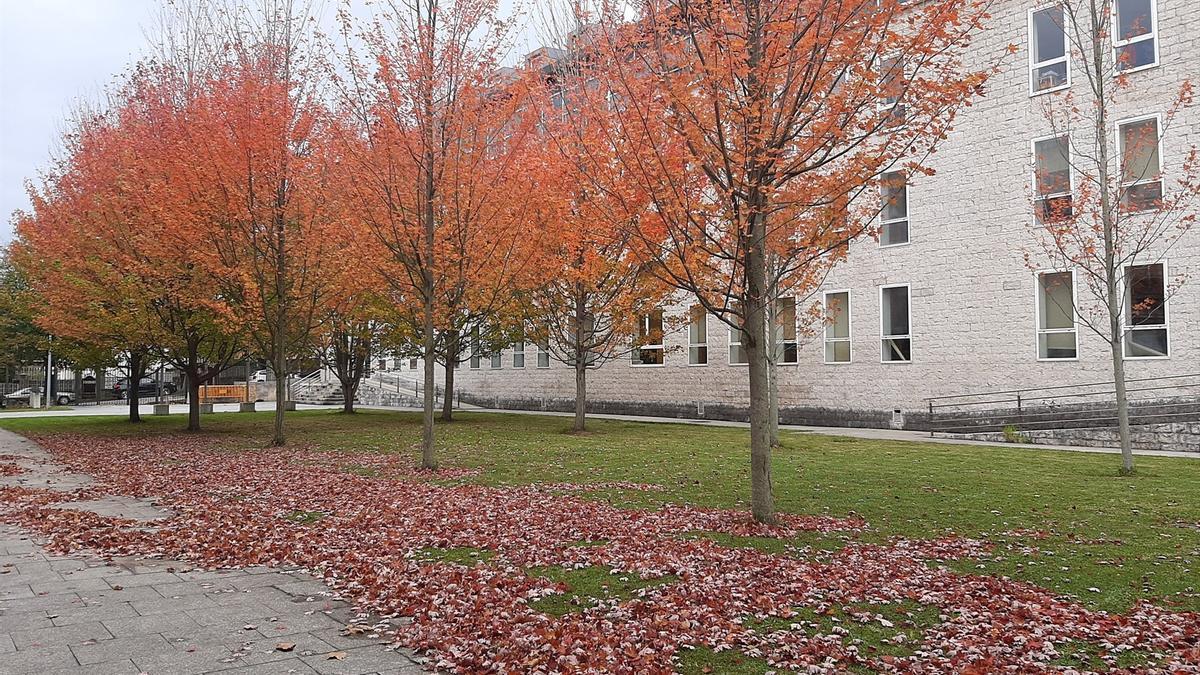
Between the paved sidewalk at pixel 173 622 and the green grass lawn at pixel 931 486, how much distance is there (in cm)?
212

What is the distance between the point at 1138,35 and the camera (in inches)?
719

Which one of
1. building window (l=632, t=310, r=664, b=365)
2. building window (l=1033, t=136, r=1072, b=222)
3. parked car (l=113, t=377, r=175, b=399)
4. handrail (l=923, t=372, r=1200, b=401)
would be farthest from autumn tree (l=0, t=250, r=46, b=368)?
building window (l=1033, t=136, r=1072, b=222)

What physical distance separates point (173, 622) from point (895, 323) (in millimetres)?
21115

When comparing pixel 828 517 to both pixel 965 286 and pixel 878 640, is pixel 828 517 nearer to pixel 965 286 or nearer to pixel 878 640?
pixel 878 640

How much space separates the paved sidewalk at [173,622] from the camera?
4.51 metres

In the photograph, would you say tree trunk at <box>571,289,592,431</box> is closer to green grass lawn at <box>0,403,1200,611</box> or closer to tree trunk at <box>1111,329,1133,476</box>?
green grass lawn at <box>0,403,1200,611</box>

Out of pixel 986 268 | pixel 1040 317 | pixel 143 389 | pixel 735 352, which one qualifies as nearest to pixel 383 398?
pixel 143 389

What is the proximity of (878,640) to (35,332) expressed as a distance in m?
41.1

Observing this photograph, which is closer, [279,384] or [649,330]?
[279,384]

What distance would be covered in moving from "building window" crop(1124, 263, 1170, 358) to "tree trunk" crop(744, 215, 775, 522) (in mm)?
14055

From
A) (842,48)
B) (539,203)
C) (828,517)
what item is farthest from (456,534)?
(539,203)

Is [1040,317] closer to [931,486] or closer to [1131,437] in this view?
[1131,437]

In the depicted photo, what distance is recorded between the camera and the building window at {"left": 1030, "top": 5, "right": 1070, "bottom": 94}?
19.9 metres

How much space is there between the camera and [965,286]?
21297 millimetres
